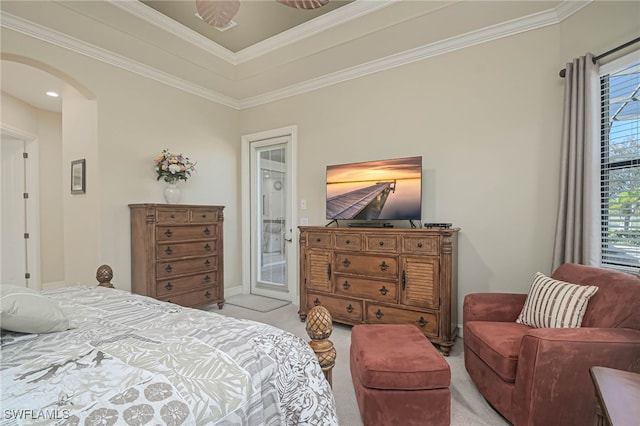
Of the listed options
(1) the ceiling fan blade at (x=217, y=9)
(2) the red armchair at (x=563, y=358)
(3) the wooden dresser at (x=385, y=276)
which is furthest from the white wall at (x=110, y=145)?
(2) the red armchair at (x=563, y=358)

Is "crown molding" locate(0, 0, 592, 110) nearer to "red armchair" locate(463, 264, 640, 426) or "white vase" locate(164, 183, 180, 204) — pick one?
"white vase" locate(164, 183, 180, 204)

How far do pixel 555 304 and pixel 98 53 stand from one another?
467 cm

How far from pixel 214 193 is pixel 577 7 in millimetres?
4400

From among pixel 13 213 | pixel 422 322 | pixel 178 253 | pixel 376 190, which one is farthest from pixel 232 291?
pixel 13 213

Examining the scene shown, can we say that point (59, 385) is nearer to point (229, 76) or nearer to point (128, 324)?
point (128, 324)

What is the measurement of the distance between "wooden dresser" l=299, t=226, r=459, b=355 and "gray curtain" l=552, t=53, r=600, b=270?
0.84 meters

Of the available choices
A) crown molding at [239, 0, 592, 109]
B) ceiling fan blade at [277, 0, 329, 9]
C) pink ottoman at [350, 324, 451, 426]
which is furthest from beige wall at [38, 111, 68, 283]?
pink ottoman at [350, 324, 451, 426]

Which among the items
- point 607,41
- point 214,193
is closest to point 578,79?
point 607,41

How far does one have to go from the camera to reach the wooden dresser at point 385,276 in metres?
2.68

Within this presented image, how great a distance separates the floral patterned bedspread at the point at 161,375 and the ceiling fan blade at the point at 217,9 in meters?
1.98

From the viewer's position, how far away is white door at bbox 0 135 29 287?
15.1ft

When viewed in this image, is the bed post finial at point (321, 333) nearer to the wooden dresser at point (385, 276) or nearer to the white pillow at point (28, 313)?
the white pillow at point (28, 313)

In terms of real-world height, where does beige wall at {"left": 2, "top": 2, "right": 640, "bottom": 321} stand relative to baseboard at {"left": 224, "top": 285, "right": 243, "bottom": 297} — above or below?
above

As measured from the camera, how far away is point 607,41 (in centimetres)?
234
